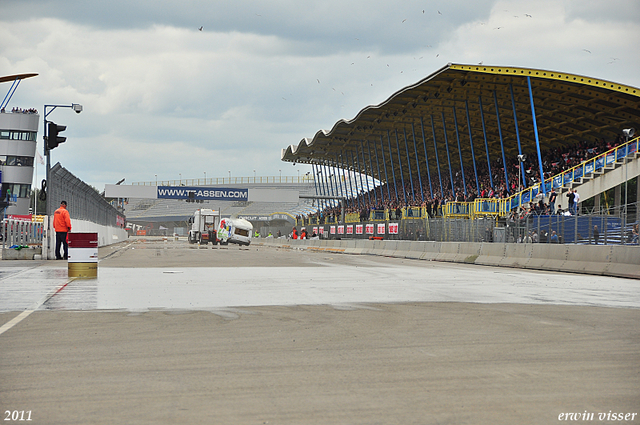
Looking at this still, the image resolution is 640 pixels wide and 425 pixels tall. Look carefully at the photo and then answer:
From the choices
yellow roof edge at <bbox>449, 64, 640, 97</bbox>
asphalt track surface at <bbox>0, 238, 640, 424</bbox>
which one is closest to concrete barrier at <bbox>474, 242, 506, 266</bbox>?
asphalt track surface at <bbox>0, 238, 640, 424</bbox>

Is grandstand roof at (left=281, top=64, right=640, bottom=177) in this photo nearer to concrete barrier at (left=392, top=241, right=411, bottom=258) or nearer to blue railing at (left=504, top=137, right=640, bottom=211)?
blue railing at (left=504, top=137, right=640, bottom=211)

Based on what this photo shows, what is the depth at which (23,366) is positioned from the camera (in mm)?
5477

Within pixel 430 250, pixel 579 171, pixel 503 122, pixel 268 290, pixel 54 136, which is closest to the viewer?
pixel 268 290

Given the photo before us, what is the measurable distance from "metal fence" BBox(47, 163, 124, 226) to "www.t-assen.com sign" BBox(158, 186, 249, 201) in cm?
3402

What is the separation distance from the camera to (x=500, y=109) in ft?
169

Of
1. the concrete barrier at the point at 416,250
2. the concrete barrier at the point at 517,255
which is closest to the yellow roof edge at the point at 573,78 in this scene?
the concrete barrier at the point at 416,250

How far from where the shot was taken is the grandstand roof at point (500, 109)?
132 feet

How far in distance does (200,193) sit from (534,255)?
59865mm

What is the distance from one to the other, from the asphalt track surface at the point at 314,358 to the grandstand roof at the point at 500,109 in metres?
31.0

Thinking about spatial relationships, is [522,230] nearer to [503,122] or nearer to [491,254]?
[491,254]

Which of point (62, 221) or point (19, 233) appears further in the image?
point (19, 233)

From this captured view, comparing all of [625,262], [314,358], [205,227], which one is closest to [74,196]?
[625,262]

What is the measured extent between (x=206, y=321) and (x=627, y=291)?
866 centimetres

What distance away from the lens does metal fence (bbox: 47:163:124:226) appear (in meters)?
25.5
